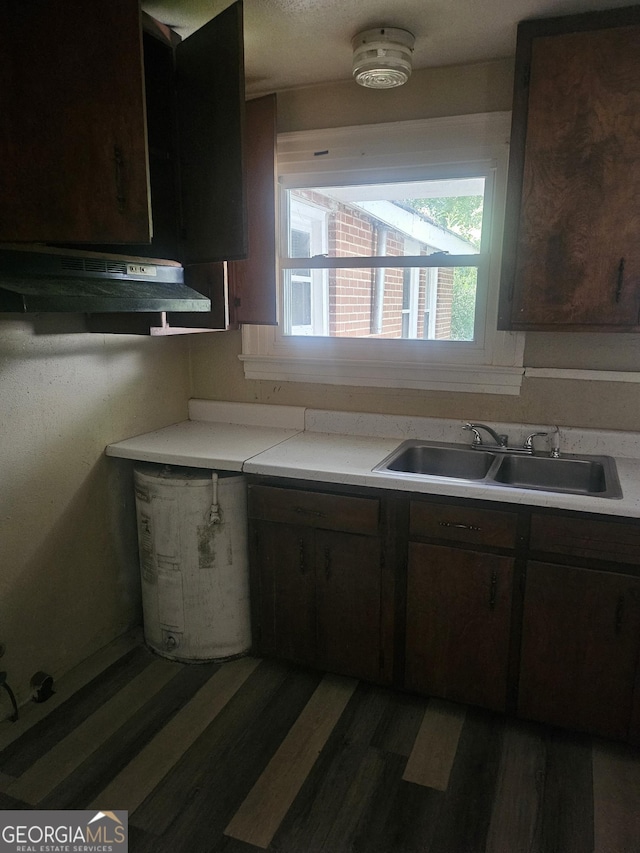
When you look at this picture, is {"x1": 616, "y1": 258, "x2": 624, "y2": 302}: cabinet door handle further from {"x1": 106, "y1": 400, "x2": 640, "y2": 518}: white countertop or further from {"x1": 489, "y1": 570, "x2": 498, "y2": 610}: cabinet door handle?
{"x1": 489, "y1": 570, "x2": 498, "y2": 610}: cabinet door handle

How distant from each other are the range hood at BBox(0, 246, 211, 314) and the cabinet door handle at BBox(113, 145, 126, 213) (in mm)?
239

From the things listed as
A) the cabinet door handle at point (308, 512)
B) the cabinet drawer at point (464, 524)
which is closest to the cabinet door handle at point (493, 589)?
the cabinet drawer at point (464, 524)

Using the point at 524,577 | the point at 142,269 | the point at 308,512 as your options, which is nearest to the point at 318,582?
the point at 308,512

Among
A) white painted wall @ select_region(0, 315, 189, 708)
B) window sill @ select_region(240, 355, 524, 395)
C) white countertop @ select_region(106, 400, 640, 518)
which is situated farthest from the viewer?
window sill @ select_region(240, 355, 524, 395)

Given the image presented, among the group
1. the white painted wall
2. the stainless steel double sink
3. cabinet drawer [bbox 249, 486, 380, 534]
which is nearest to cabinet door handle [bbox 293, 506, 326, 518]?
cabinet drawer [bbox 249, 486, 380, 534]

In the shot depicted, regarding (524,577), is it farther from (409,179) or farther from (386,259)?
(409,179)

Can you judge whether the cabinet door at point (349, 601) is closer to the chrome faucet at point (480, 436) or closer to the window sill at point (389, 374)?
the chrome faucet at point (480, 436)

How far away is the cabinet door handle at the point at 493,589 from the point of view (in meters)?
1.92

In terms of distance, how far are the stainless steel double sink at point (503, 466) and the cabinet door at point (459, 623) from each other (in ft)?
1.03

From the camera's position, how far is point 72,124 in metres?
1.63

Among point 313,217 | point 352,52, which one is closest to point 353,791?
point 313,217

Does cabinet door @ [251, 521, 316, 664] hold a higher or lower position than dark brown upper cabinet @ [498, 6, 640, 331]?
lower

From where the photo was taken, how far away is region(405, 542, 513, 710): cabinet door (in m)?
1.93

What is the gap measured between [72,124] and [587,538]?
1.98m
